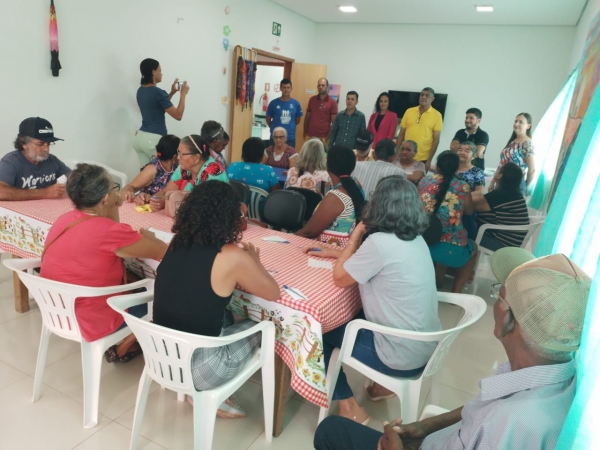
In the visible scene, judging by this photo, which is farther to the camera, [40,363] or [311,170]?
[311,170]

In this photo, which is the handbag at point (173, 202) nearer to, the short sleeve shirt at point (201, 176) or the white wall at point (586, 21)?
the short sleeve shirt at point (201, 176)

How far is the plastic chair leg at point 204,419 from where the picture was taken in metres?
1.45

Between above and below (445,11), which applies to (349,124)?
below

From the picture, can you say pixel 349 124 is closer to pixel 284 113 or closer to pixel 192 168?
pixel 284 113

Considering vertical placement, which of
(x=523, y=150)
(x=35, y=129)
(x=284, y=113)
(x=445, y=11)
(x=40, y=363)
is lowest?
(x=40, y=363)

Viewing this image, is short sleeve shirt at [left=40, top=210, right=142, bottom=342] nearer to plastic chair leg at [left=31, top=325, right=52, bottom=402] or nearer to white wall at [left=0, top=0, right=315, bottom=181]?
plastic chair leg at [left=31, top=325, right=52, bottom=402]

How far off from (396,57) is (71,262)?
6788mm

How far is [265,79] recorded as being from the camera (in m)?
9.90

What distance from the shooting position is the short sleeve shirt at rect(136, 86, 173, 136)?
403 cm

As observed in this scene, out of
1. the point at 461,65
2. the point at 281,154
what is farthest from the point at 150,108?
the point at 461,65

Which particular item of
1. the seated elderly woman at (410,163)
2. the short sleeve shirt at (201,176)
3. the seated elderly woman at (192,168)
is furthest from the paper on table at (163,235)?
the seated elderly woman at (410,163)

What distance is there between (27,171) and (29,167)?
31 mm

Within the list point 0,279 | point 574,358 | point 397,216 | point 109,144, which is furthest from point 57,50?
point 574,358

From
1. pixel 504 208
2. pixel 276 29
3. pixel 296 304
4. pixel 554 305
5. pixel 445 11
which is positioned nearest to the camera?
pixel 554 305
